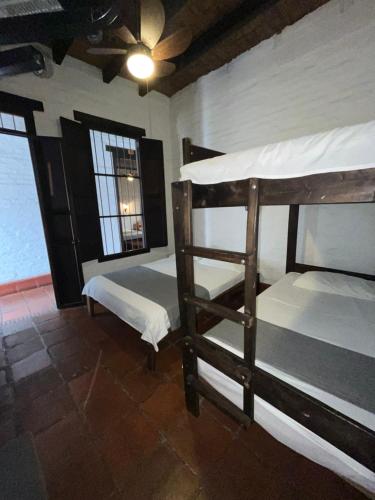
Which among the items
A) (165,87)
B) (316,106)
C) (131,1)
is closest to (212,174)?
(131,1)

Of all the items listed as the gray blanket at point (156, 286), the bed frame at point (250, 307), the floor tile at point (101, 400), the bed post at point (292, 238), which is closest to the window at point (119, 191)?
the gray blanket at point (156, 286)

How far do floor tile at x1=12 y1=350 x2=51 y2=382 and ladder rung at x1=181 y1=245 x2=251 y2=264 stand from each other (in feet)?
6.25

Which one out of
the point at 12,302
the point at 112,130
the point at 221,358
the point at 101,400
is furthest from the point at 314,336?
the point at 12,302

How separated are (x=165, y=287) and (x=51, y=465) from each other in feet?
4.88

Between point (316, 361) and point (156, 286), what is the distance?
1615mm

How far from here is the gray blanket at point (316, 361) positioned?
0.96 metres

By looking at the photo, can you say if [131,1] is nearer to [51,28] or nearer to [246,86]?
[51,28]

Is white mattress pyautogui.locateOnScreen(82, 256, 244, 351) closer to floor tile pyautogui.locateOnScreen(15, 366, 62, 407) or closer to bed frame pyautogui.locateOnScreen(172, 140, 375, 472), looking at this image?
bed frame pyautogui.locateOnScreen(172, 140, 375, 472)

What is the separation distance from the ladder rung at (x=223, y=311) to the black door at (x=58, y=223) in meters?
2.44

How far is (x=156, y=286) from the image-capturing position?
2.31 meters

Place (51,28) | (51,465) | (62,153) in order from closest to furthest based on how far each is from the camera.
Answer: (51,465), (51,28), (62,153)

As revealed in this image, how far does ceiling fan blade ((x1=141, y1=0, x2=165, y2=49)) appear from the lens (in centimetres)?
154

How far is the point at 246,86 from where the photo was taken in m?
2.79

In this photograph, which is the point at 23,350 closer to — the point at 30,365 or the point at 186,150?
the point at 30,365
